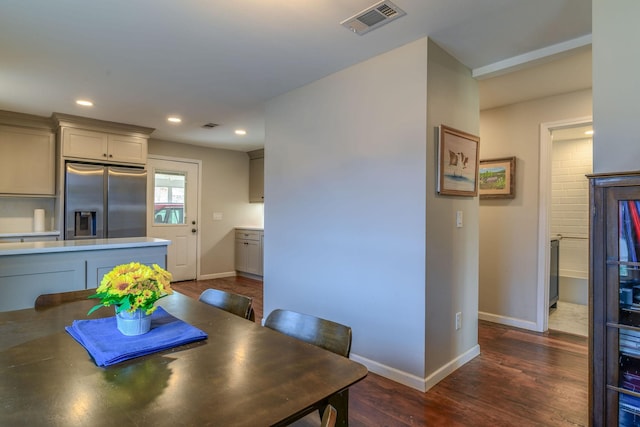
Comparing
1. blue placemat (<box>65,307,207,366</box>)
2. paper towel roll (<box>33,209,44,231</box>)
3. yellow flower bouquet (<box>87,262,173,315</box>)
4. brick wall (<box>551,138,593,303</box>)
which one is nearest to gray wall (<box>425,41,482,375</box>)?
blue placemat (<box>65,307,207,366</box>)

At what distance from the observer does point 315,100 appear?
3.08m

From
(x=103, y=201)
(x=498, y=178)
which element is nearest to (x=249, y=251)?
(x=103, y=201)

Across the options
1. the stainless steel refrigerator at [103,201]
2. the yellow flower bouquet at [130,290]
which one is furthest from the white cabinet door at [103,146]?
the yellow flower bouquet at [130,290]

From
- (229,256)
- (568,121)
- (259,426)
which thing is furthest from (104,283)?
(229,256)

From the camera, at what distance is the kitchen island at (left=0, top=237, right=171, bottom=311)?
7.14 ft

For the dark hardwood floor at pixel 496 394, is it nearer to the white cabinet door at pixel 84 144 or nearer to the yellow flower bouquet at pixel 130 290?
the yellow flower bouquet at pixel 130 290

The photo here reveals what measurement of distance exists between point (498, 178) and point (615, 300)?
2.51 metres

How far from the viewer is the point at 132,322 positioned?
127cm

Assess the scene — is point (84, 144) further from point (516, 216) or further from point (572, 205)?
point (572, 205)

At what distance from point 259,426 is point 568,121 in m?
3.82

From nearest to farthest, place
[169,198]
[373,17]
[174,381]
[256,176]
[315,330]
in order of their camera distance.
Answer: [174,381], [315,330], [373,17], [169,198], [256,176]

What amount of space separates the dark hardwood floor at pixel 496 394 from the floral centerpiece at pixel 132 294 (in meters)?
1.33

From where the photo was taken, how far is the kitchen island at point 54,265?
2.17 meters

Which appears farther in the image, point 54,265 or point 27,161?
point 27,161
